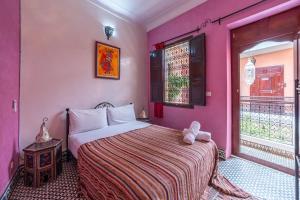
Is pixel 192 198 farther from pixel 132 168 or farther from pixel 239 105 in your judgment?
pixel 239 105

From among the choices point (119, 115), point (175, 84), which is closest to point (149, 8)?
point (175, 84)

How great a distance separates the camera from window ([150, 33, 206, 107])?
2.88 m

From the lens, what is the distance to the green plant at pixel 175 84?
3291 mm

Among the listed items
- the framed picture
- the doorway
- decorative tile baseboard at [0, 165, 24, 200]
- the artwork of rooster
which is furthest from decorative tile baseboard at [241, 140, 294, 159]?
decorative tile baseboard at [0, 165, 24, 200]

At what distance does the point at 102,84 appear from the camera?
10.3 feet

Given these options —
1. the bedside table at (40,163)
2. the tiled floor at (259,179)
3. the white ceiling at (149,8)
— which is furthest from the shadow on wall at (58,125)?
the tiled floor at (259,179)

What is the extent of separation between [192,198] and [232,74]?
7.05 feet

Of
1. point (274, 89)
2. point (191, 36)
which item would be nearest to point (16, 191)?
point (191, 36)

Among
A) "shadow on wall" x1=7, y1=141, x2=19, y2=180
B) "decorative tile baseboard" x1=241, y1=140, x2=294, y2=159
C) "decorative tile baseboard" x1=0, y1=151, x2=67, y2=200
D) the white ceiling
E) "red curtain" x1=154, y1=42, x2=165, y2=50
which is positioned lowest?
"decorative tile baseboard" x1=0, y1=151, x2=67, y2=200

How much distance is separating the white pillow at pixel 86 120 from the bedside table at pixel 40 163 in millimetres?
446

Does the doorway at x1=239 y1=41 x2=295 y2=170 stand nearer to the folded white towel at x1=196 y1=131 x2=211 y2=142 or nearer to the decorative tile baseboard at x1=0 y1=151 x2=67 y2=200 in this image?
the folded white towel at x1=196 y1=131 x2=211 y2=142

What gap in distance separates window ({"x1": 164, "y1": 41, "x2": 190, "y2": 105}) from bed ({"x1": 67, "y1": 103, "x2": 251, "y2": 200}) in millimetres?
1286

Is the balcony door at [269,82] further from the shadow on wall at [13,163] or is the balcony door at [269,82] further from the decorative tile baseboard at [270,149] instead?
the shadow on wall at [13,163]

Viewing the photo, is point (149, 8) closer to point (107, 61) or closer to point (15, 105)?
point (107, 61)
